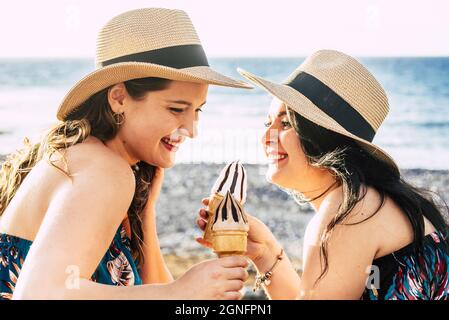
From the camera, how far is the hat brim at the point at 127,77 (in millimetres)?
3988

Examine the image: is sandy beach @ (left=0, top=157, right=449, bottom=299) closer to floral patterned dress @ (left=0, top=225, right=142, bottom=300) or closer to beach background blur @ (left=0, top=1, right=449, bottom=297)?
beach background blur @ (left=0, top=1, right=449, bottom=297)

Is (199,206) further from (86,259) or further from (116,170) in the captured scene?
(86,259)

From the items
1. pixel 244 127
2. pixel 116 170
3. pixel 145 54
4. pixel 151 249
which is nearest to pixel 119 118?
pixel 145 54

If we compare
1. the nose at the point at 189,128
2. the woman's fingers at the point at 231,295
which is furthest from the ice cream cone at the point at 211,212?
the nose at the point at 189,128

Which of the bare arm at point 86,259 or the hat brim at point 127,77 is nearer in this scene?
the bare arm at point 86,259

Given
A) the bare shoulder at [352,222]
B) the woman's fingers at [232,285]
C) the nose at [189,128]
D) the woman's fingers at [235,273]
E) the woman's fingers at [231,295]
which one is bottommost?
the woman's fingers at [231,295]

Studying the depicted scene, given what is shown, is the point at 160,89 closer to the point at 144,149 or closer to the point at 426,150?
the point at 144,149

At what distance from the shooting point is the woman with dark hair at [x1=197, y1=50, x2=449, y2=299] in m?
3.98

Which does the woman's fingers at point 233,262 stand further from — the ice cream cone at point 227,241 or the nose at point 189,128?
the nose at point 189,128

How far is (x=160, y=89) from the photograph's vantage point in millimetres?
4074

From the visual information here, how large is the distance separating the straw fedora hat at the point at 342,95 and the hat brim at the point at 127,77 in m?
0.35

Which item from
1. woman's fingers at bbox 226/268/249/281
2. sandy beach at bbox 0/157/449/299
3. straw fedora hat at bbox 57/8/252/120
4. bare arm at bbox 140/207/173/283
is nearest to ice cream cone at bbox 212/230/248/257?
woman's fingers at bbox 226/268/249/281

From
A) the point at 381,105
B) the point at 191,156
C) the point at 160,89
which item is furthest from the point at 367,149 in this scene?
the point at 191,156

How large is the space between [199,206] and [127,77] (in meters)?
7.25
